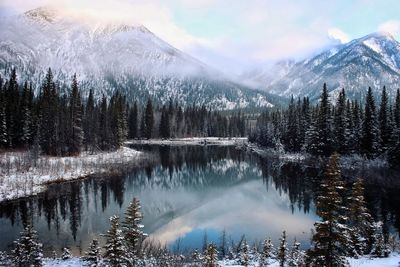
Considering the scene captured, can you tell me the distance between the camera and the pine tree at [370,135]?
7488cm

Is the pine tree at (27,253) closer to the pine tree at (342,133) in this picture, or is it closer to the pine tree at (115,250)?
the pine tree at (115,250)

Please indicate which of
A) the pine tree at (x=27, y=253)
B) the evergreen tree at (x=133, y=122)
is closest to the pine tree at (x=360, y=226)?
the pine tree at (x=27, y=253)

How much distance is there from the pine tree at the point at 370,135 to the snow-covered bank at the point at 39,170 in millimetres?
48886

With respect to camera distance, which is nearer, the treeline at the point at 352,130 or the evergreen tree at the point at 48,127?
the treeline at the point at 352,130

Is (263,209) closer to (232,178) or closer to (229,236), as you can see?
(229,236)

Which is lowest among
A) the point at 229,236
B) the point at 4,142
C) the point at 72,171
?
the point at 229,236

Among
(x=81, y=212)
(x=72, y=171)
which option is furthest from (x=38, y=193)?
(x=72, y=171)

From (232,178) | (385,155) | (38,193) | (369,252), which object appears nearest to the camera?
(369,252)

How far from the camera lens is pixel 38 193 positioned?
4956cm

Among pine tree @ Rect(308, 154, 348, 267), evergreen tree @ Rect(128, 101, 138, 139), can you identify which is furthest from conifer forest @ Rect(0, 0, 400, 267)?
evergreen tree @ Rect(128, 101, 138, 139)

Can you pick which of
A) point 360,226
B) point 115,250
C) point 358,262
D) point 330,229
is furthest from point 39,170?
point 330,229

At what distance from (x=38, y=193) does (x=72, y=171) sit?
49.4 ft

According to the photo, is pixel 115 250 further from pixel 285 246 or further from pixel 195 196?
pixel 195 196

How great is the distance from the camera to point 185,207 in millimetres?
50312
